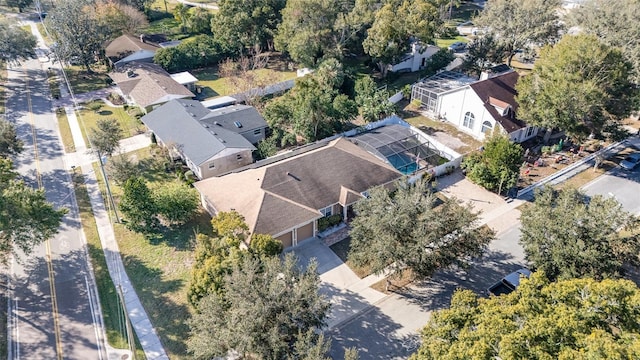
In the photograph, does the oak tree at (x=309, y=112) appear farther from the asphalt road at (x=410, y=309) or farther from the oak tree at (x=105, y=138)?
the asphalt road at (x=410, y=309)

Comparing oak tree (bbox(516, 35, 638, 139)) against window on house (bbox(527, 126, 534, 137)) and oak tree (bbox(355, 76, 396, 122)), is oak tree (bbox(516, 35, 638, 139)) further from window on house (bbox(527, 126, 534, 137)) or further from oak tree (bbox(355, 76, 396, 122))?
oak tree (bbox(355, 76, 396, 122))

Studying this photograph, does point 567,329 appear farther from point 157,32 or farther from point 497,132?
point 157,32

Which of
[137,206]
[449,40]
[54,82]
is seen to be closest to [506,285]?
[137,206]

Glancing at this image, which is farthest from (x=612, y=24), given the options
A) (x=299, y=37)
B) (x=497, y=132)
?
(x=299, y=37)

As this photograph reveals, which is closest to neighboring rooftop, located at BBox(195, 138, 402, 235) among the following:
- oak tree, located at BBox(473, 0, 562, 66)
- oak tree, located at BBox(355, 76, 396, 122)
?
oak tree, located at BBox(355, 76, 396, 122)

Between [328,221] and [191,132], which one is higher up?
[191,132]

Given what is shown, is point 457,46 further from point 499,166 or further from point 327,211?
point 327,211
